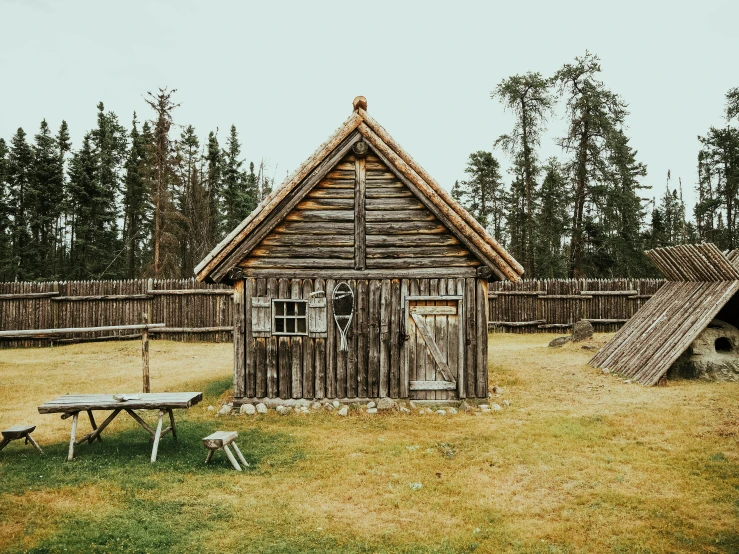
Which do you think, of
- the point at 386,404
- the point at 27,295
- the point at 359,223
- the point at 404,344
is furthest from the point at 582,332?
the point at 27,295

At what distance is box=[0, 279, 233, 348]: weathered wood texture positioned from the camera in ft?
70.5

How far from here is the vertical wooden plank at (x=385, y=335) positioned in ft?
34.6

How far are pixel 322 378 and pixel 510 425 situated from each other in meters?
3.76

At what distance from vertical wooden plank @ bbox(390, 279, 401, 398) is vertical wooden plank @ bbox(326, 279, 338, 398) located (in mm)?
1165

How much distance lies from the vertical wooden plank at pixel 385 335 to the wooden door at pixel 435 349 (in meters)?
0.39

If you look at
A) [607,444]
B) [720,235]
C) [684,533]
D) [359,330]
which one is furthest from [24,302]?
[720,235]

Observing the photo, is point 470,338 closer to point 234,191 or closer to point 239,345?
point 239,345

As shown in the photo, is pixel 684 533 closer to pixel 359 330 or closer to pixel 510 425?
pixel 510 425

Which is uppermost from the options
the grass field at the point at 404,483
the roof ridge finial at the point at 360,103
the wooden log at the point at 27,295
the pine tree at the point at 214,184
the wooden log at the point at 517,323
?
the pine tree at the point at 214,184

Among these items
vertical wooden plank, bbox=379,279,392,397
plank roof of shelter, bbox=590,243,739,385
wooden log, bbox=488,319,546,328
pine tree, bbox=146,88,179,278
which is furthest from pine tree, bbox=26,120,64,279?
plank roof of shelter, bbox=590,243,739,385

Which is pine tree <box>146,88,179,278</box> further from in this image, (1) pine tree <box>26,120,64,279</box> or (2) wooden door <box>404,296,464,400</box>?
(2) wooden door <box>404,296,464,400</box>

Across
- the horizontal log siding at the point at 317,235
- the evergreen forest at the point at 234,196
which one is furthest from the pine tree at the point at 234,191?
the horizontal log siding at the point at 317,235

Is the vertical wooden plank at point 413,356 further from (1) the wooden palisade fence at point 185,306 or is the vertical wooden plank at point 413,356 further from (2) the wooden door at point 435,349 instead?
(1) the wooden palisade fence at point 185,306

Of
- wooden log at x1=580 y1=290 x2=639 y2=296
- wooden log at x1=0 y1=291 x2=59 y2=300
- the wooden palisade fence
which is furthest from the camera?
wooden log at x1=580 y1=290 x2=639 y2=296
